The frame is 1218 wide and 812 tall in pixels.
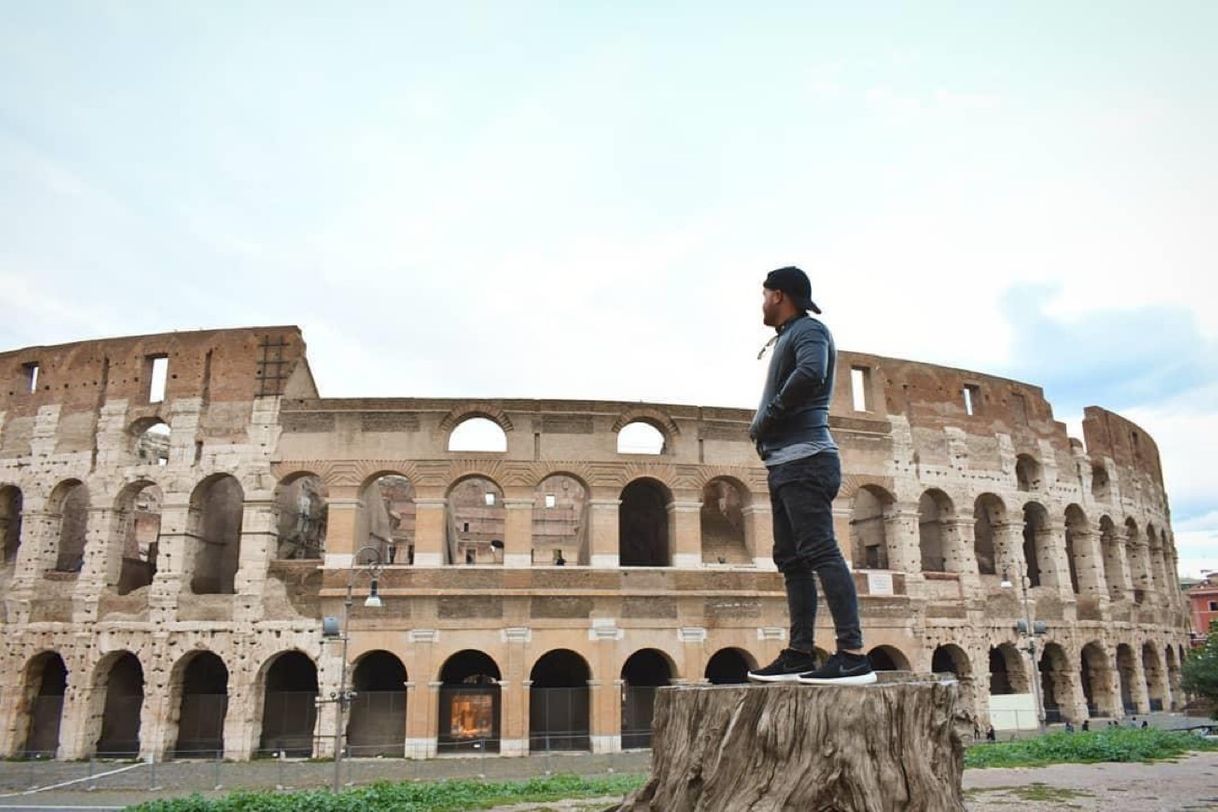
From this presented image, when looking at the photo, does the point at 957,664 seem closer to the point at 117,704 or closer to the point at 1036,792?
the point at 1036,792

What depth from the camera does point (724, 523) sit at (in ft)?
83.7

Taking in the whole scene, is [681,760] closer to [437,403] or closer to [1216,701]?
[437,403]

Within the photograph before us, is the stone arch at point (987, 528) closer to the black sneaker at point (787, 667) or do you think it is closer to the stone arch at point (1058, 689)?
the stone arch at point (1058, 689)

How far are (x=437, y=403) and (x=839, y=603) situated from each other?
1837 centimetres

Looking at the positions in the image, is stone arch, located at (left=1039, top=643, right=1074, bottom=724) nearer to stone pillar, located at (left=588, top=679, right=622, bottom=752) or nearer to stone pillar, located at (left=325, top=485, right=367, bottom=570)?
stone pillar, located at (left=588, top=679, right=622, bottom=752)

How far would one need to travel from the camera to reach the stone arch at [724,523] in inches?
920

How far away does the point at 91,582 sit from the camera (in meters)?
21.8

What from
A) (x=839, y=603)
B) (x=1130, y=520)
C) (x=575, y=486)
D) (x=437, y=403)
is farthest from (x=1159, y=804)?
(x=575, y=486)

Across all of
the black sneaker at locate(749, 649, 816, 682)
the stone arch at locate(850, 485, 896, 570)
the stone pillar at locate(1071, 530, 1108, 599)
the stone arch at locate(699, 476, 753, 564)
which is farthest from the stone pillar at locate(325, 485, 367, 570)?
the stone pillar at locate(1071, 530, 1108, 599)

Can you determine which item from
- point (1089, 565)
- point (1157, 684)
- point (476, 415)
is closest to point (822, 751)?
point (476, 415)

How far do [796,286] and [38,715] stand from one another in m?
24.6

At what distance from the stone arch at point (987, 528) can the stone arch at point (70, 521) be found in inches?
1018

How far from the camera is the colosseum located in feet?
68.7

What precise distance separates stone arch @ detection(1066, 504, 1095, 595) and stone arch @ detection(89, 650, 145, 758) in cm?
2786
